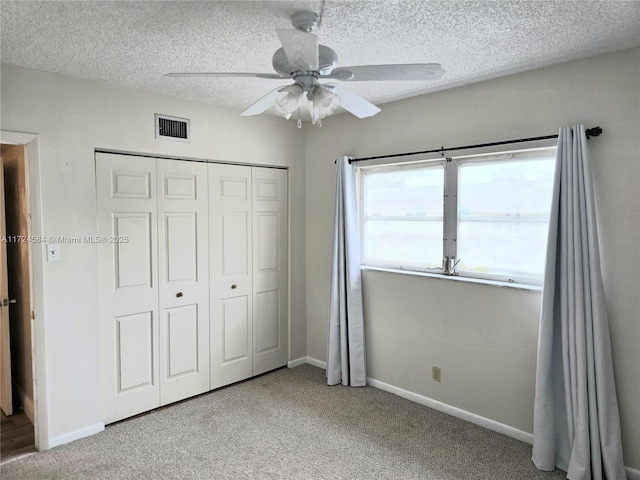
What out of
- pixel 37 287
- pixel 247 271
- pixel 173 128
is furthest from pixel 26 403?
pixel 173 128

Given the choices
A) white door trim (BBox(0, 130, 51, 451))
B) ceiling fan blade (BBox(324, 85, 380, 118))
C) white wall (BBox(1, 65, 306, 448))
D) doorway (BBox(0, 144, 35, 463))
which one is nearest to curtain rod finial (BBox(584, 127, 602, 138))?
ceiling fan blade (BBox(324, 85, 380, 118))

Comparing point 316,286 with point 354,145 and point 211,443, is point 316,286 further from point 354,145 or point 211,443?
point 211,443

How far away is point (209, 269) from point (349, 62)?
1.97m

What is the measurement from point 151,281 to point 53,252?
70cm

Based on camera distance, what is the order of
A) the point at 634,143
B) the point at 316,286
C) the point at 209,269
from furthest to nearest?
the point at 316,286, the point at 209,269, the point at 634,143

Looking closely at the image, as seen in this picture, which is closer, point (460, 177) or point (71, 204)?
point (71, 204)

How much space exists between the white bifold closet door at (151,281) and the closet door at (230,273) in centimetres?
9

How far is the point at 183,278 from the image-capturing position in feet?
11.1

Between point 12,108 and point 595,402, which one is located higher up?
point 12,108

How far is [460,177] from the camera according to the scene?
10.2 feet

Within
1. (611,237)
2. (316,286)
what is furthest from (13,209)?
(611,237)

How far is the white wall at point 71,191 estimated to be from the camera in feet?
8.63

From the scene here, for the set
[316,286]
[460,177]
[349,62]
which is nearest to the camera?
[349,62]

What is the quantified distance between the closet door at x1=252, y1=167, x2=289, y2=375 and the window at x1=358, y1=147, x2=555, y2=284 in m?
0.80
